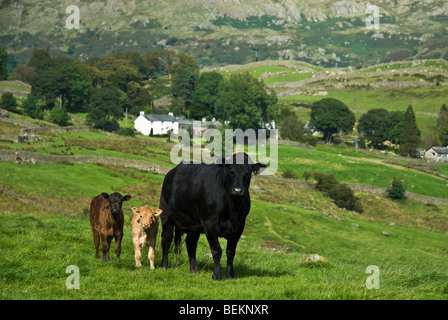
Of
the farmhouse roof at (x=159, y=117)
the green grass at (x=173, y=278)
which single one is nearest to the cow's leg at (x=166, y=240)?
the green grass at (x=173, y=278)

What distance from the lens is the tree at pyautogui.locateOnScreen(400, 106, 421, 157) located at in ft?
433

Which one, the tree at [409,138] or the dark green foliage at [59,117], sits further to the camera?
the tree at [409,138]

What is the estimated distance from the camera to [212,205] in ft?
44.7

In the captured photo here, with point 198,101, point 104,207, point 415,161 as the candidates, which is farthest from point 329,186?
point 198,101

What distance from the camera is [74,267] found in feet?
39.4

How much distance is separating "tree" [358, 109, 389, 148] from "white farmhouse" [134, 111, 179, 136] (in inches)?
2260

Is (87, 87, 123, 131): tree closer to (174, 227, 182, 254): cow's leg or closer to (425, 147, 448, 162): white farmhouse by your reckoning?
(425, 147, 448, 162): white farmhouse

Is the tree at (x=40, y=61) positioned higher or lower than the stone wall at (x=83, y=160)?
higher

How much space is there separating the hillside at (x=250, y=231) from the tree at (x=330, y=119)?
489 inches

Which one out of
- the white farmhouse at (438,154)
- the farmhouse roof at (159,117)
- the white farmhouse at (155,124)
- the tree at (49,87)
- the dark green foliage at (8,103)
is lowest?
the white farmhouse at (438,154)

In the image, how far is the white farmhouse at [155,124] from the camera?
13200cm

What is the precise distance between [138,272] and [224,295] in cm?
335

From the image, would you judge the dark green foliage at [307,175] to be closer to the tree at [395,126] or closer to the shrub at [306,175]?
the shrub at [306,175]
